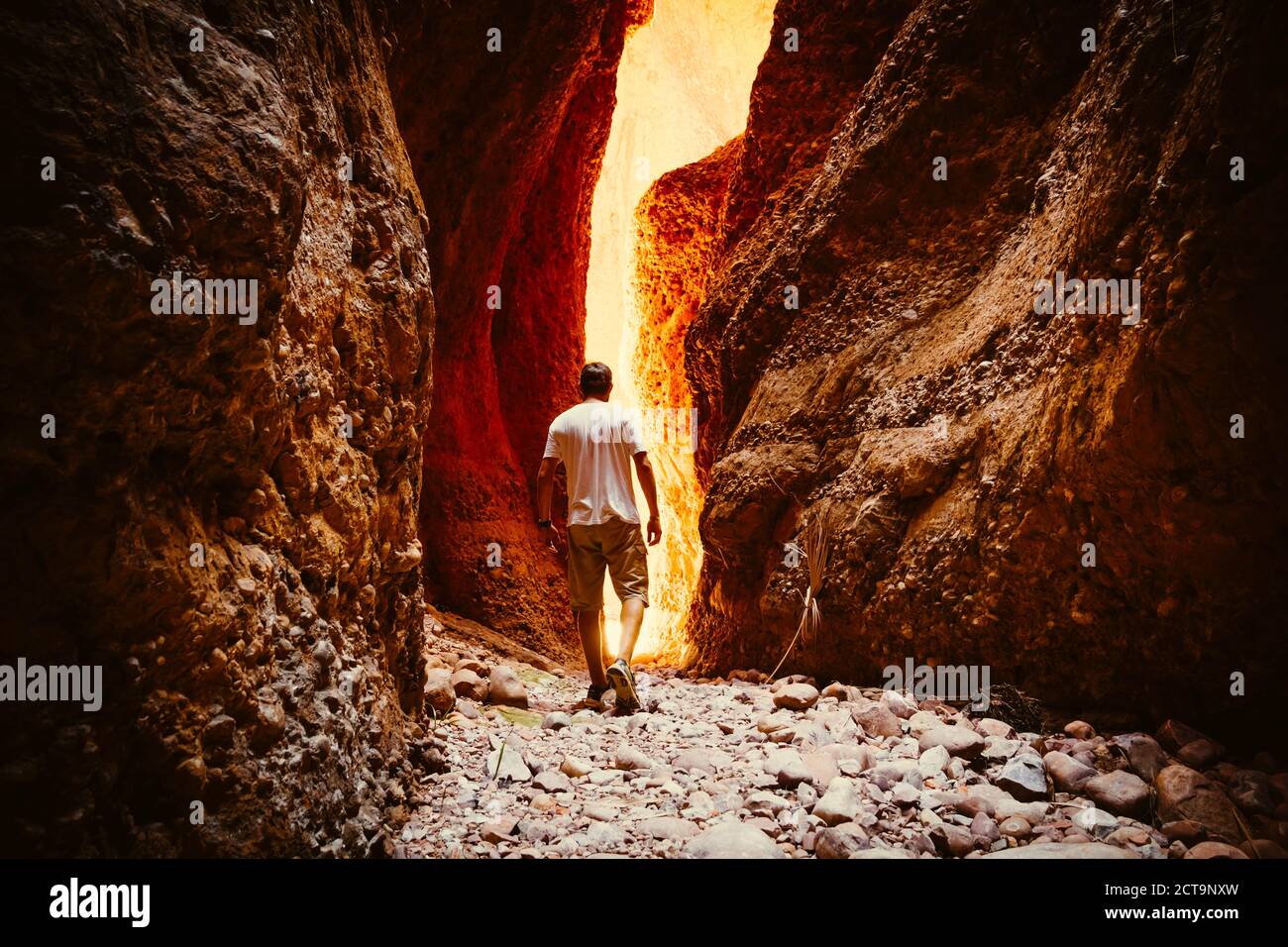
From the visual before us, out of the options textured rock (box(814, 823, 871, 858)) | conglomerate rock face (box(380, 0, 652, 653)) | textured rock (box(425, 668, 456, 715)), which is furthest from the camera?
conglomerate rock face (box(380, 0, 652, 653))

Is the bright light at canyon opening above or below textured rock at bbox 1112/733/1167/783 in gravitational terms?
above

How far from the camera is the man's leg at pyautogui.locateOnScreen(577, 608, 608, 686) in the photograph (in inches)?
168

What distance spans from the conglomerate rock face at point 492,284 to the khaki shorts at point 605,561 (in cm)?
331

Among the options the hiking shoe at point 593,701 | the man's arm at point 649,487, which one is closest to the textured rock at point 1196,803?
the hiking shoe at point 593,701

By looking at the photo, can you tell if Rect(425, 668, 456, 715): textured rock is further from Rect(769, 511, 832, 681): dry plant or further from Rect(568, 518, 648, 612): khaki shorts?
Rect(769, 511, 832, 681): dry plant

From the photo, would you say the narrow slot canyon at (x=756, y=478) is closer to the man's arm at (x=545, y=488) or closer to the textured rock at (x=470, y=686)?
the textured rock at (x=470, y=686)

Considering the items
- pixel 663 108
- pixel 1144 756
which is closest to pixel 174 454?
pixel 1144 756

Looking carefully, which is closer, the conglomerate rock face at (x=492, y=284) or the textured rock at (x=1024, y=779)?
the textured rock at (x=1024, y=779)

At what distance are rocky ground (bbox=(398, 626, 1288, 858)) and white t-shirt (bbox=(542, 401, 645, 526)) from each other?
53.7 inches

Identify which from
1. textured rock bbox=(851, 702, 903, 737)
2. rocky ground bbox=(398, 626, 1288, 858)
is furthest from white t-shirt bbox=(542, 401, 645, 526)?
textured rock bbox=(851, 702, 903, 737)


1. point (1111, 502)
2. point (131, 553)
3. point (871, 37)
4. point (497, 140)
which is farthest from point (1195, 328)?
point (497, 140)

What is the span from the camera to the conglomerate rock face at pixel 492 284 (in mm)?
6723

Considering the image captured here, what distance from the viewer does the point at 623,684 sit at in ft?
12.7

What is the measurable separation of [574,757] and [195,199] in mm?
2319
